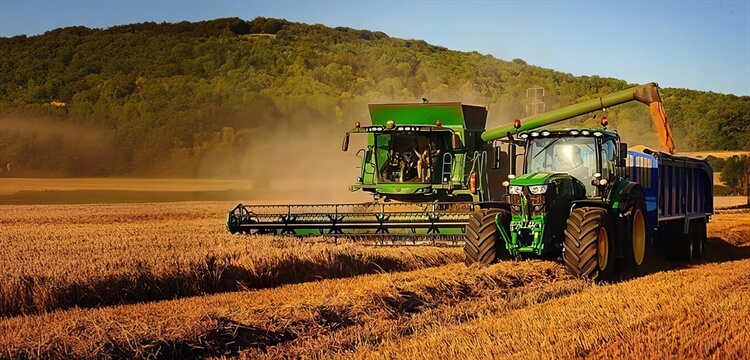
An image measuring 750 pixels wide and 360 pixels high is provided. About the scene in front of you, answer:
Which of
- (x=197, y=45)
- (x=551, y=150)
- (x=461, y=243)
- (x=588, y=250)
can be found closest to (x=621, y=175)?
(x=551, y=150)

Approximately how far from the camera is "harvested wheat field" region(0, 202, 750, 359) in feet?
23.9

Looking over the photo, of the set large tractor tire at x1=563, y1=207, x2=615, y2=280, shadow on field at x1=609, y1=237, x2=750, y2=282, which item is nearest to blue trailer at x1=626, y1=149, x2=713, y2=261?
shadow on field at x1=609, y1=237, x2=750, y2=282

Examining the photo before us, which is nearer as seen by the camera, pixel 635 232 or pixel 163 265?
pixel 163 265

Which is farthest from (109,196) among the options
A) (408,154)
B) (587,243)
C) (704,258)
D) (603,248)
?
(587,243)

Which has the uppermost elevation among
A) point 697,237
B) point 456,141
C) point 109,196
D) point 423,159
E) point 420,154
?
point 456,141

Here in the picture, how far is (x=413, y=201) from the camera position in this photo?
65.4 feet

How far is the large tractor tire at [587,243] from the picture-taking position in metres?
12.4

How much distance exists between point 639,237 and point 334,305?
22.5ft

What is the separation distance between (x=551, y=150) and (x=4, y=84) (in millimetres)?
57676

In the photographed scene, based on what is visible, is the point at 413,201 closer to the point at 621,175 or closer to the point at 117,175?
the point at 621,175

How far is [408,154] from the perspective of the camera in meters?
20.1

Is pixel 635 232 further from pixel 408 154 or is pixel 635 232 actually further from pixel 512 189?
pixel 408 154

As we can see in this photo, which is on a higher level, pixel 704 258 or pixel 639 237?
pixel 639 237

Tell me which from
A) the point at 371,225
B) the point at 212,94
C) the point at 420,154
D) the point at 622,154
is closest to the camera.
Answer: the point at 622,154
